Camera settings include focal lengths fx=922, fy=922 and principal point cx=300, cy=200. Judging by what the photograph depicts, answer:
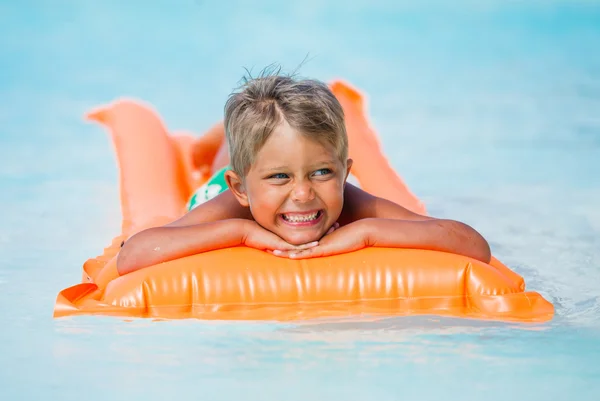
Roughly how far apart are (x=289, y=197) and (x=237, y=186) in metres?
0.32

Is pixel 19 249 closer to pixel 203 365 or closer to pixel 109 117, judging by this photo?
pixel 109 117

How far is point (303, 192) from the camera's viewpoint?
10.6 ft

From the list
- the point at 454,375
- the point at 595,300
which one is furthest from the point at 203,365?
the point at 595,300

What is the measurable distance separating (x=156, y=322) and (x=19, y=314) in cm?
59

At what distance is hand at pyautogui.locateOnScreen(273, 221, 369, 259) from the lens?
11.2 ft

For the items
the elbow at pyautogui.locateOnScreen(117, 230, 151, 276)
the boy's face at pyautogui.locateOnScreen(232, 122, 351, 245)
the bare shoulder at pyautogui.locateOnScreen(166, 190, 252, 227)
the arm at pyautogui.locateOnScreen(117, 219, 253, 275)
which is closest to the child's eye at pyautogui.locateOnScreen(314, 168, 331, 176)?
the boy's face at pyautogui.locateOnScreen(232, 122, 351, 245)

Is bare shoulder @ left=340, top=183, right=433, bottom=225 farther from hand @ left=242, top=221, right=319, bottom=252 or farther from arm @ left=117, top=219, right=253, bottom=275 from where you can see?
arm @ left=117, top=219, right=253, bottom=275

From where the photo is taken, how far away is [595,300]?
139 inches

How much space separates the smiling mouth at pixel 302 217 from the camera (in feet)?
11.0

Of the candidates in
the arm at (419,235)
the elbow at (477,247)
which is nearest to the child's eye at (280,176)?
the arm at (419,235)

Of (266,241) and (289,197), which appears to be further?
(266,241)

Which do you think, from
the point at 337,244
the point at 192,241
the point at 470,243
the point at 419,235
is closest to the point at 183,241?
the point at 192,241

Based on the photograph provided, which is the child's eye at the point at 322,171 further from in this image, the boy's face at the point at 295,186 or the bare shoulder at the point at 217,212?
the bare shoulder at the point at 217,212

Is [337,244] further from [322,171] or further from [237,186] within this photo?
[237,186]
